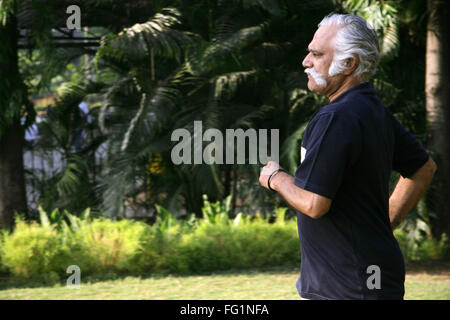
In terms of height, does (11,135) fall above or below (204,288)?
above

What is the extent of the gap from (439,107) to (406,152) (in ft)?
19.4

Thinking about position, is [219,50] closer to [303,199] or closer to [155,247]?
[155,247]

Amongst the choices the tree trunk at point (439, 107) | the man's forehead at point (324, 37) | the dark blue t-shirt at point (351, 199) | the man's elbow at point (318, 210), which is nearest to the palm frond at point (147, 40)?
the tree trunk at point (439, 107)

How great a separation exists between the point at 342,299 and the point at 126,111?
7.41m

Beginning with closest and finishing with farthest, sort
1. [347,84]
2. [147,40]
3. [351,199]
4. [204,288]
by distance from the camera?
[351,199] < [347,84] < [204,288] < [147,40]

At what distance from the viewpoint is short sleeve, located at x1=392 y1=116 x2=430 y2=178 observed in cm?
217

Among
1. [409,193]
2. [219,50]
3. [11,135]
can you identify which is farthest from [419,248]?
[11,135]

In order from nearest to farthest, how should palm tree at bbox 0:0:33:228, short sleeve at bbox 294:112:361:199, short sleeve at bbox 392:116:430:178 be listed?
1. short sleeve at bbox 294:112:361:199
2. short sleeve at bbox 392:116:430:178
3. palm tree at bbox 0:0:33:228

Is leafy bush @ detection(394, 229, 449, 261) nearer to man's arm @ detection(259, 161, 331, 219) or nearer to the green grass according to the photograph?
the green grass

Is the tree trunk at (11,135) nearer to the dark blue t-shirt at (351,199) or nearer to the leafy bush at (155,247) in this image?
the leafy bush at (155,247)

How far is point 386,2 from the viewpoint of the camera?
7484mm

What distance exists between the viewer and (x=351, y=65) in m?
1.96

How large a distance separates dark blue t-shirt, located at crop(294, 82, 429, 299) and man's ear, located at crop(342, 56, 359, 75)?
6 centimetres

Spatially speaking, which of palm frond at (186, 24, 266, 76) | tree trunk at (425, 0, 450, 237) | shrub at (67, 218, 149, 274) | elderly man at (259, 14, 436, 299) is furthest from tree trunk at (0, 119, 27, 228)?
elderly man at (259, 14, 436, 299)
